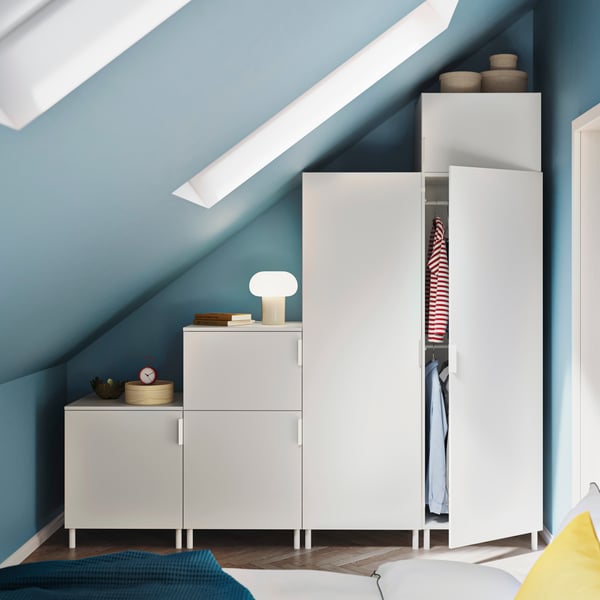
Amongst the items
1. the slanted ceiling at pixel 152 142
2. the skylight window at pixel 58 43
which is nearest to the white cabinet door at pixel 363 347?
the slanted ceiling at pixel 152 142

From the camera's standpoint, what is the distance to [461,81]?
3758mm

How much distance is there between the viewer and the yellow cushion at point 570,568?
146cm

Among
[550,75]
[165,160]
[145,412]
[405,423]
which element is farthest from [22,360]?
[550,75]

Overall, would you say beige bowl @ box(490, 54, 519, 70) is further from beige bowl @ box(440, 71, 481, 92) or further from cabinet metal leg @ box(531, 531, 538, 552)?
cabinet metal leg @ box(531, 531, 538, 552)

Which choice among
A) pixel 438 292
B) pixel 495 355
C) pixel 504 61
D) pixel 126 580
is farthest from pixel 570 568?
pixel 504 61

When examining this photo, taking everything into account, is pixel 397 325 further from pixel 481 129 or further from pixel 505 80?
pixel 505 80

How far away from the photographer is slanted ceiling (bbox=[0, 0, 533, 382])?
1.63 meters

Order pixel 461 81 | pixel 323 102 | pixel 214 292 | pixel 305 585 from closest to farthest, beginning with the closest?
1. pixel 305 585
2. pixel 323 102
3. pixel 461 81
4. pixel 214 292

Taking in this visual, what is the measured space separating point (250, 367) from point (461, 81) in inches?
66.6

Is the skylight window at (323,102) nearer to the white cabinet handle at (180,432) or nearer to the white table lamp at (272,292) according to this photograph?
the white table lamp at (272,292)

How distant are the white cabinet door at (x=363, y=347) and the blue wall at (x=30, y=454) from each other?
128 centimetres

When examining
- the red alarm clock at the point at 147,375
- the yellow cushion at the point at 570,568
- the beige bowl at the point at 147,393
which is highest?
the red alarm clock at the point at 147,375

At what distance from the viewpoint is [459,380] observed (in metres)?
3.56

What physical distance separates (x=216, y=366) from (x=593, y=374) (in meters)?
1.65
